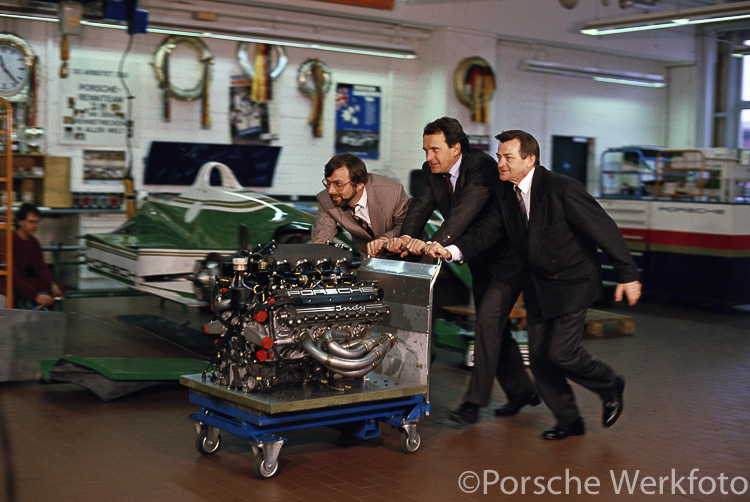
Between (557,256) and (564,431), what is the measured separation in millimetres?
1111

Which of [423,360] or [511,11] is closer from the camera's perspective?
[423,360]

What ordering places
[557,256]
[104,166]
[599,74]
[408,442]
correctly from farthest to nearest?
[599,74], [104,166], [557,256], [408,442]

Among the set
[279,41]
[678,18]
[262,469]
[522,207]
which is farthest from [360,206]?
[678,18]

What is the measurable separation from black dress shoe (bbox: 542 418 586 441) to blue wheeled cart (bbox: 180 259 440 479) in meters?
0.87

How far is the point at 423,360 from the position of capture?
4914mm

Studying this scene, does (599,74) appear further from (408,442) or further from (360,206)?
(408,442)

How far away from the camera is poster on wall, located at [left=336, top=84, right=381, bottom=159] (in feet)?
50.8

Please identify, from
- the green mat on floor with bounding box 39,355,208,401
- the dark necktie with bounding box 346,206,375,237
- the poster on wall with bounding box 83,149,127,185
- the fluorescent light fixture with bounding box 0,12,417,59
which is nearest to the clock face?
the fluorescent light fixture with bounding box 0,12,417,59

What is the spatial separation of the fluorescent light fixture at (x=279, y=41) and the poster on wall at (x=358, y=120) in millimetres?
706

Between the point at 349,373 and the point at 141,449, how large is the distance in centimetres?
134

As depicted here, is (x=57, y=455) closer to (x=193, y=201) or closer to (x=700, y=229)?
(x=193, y=201)

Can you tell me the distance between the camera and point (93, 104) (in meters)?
12.7

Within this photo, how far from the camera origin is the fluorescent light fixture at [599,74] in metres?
17.3

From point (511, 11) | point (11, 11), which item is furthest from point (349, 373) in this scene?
point (511, 11)
